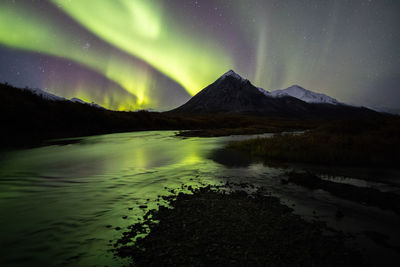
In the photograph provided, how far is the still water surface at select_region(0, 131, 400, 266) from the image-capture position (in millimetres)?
6156

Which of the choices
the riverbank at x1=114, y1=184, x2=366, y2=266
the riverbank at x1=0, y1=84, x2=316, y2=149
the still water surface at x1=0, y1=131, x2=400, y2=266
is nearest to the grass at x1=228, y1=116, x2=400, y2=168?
the still water surface at x1=0, y1=131, x2=400, y2=266

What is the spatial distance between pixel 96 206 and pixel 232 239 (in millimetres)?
7261

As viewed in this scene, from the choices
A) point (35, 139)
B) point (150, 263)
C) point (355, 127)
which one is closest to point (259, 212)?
point (150, 263)

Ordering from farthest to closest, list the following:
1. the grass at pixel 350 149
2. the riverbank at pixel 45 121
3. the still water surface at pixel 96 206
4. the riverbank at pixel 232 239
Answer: the riverbank at pixel 45 121 < the grass at pixel 350 149 < the still water surface at pixel 96 206 < the riverbank at pixel 232 239

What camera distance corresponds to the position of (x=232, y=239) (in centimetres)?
609

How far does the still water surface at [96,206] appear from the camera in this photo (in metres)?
6.16

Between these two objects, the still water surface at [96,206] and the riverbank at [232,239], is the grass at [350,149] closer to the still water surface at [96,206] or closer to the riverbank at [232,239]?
the still water surface at [96,206]

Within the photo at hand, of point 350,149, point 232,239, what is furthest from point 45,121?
point 350,149

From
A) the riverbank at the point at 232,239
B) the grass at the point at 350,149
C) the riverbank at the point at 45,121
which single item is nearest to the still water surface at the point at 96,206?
the riverbank at the point at 232,239

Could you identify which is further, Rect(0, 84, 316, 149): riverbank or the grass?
Rect(0, 84, 316, 149): riverbank

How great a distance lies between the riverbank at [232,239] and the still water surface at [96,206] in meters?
0.75

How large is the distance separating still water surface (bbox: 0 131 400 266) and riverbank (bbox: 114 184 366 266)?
0.75m

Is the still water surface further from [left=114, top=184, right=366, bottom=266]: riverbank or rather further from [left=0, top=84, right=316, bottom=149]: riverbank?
[left=0, top=84, right=316, bottom=149]: riverbank

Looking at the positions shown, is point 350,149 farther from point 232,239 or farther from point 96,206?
point 96,206
